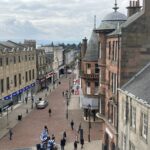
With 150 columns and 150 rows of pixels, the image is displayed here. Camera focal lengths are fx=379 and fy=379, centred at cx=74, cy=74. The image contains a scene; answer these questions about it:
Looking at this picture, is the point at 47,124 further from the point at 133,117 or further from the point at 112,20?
the point at 133,117

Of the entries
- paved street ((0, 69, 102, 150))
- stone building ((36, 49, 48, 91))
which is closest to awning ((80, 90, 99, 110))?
paved street ((0, 69, 102, 150))

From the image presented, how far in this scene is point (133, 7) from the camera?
121ft

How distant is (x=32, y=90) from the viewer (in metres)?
81.4

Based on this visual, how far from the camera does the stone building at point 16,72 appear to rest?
59.7 m

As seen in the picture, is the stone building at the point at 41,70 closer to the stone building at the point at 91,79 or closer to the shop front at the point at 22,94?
the shop front at the point at 22,94

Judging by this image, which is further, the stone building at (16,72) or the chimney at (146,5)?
the stone building at (16,72)

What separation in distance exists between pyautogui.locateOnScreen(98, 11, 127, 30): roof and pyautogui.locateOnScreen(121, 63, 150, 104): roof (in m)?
7.69

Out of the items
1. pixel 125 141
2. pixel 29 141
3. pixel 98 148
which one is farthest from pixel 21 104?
pixel 125 141

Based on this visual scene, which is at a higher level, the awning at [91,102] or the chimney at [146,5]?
the chimney at [146,5]

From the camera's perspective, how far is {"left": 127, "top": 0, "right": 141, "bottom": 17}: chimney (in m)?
36.6

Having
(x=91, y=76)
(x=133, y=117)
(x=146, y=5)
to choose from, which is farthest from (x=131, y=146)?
(x=91, y=76)

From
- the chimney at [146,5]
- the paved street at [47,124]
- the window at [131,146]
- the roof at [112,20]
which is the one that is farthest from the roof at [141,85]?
the paved street at [47,124]

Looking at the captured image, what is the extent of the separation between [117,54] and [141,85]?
5.10m

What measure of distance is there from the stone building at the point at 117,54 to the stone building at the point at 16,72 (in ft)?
81.3
